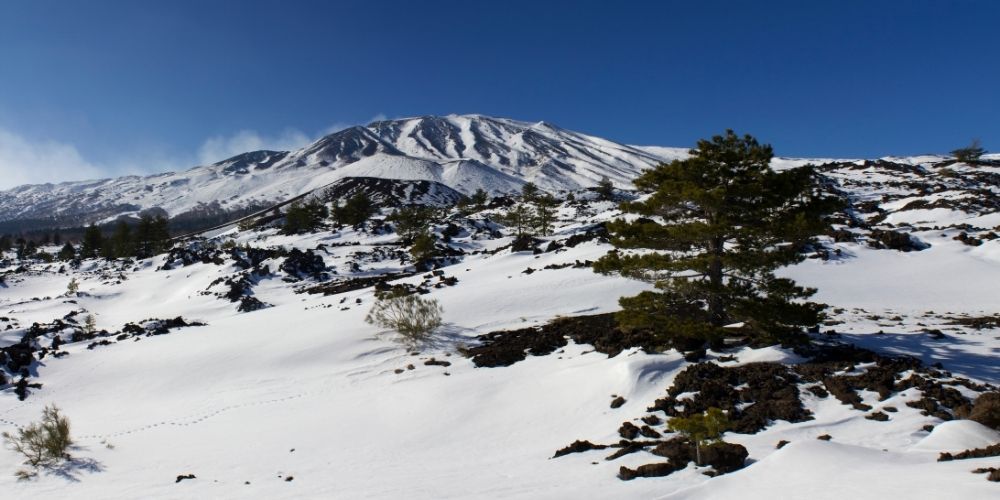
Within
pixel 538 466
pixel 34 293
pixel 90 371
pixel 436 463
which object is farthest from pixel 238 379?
pixel 34 293

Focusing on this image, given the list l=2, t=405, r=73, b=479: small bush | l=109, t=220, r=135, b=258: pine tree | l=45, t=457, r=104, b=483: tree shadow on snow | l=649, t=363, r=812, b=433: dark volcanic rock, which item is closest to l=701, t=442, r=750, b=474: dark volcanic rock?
l=649, t=363, r=812, b=433: dark volcanic rock

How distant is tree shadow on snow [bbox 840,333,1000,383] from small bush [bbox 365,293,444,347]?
48.4ft

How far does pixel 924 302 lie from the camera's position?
82.5ft

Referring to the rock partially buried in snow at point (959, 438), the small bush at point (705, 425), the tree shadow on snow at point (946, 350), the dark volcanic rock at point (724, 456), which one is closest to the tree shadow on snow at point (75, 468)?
the small bush at point (705, 425)

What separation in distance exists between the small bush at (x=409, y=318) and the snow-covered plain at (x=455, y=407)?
2.06 ft

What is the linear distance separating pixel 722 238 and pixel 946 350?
724 centimetres

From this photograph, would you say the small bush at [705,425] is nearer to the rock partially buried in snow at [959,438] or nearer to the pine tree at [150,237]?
the rock partially buried in snow at [959,438]

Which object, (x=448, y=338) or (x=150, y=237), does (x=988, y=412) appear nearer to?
(x=448, y=338)

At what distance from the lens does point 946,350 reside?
14578 mm

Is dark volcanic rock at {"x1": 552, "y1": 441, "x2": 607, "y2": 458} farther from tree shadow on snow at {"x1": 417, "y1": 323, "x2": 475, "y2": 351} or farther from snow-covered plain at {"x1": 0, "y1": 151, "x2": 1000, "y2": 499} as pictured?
tree shadow on snow at {"x1": 417, "y1": 323, "x2": 475, "y2": 351}

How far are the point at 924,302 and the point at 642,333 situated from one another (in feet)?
60.4

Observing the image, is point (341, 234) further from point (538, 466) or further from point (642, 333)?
point (538, 466)

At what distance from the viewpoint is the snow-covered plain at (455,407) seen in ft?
24.8

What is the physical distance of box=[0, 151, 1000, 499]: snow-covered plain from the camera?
24.8 ft
